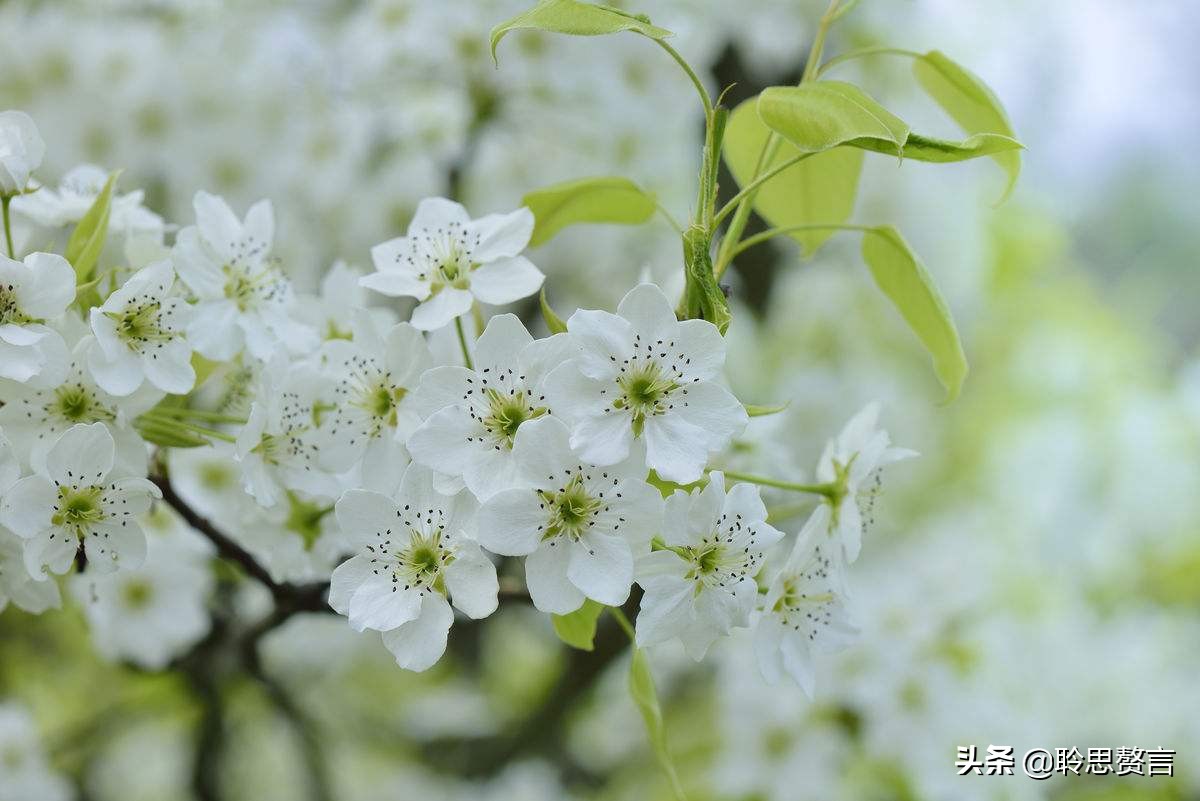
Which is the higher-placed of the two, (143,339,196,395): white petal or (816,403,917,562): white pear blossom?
(143,339,196,395): white petal

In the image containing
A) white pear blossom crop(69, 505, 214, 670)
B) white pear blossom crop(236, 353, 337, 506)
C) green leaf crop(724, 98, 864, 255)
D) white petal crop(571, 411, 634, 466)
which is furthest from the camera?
white pear blossom crop(69, 505, 214, 670)

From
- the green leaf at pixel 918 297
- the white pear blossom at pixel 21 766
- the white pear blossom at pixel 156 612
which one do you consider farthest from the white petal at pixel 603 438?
the white pear blossom at pixel 21 766

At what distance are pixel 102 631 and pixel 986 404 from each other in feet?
5.82

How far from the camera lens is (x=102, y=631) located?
113cm

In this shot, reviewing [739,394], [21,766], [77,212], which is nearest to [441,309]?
[77,212]

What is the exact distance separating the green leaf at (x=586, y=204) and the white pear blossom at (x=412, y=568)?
0.64ft

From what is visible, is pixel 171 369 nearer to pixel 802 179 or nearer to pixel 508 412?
pixel 508 412

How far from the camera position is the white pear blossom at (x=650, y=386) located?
50 cm

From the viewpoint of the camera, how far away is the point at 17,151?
0.59 meters

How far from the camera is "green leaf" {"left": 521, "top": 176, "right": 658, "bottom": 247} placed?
0.68m

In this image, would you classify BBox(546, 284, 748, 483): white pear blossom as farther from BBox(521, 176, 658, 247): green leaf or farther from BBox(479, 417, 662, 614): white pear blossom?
BBox(521, 176, 658, 247): green leaf

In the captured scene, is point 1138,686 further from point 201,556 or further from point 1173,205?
point 1173,205

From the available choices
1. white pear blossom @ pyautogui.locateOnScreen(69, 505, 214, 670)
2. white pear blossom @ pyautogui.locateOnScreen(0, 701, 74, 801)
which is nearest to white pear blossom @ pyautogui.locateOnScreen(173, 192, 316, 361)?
white pear blossom @ pyautogui.locateOnScreen(69, 505, 214, 670)

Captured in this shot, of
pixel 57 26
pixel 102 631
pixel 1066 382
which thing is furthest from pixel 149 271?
pixel 1066 382
